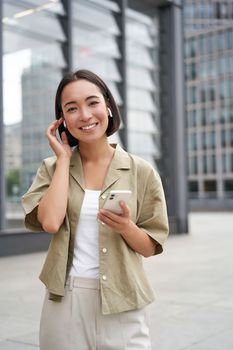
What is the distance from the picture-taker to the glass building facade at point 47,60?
43.5 ft

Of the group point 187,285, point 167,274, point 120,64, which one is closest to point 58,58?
point 120,64

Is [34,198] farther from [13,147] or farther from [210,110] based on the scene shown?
[210,110]

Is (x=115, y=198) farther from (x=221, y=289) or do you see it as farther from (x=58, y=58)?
(x=58, y=58)

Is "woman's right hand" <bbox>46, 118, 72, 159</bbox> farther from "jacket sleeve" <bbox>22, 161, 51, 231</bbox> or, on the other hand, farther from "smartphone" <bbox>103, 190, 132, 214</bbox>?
"smartphone" <bbox>103, 190, 132, 214</bbox>

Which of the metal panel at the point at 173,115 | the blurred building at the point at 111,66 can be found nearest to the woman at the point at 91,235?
the blurred building at the point at 111,66

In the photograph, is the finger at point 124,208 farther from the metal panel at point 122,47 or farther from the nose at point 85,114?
the metal panel at point 122,47

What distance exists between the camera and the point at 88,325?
6.86 feet

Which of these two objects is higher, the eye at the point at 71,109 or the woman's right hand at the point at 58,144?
the eye at the point at 71,109

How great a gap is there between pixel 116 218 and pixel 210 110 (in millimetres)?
80489

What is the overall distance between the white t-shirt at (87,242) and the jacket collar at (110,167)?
7cm

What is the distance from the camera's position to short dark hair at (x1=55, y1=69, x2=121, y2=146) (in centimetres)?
219

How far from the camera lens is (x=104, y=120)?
2.22 metres

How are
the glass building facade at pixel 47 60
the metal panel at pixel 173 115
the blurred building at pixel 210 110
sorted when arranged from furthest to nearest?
the blurred building at pixel 210 110 → the metal panel at pixel 173 115 → the glass building facade at pixel 47 60

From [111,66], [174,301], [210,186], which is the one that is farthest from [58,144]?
[210,186]
